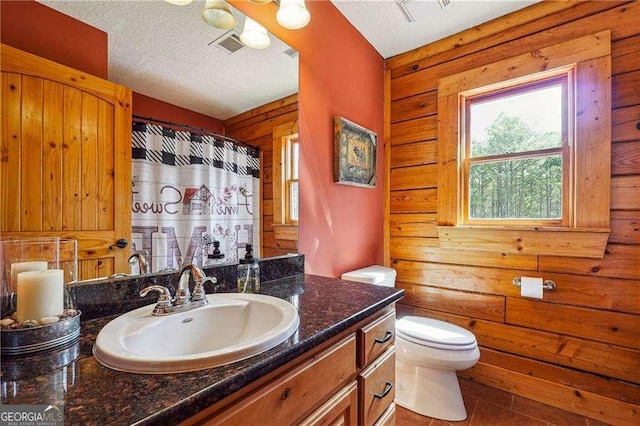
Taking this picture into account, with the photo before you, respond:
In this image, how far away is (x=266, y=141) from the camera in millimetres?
1385

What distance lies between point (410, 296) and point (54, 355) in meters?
2.06

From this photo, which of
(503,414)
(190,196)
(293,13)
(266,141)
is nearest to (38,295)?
(190,196)

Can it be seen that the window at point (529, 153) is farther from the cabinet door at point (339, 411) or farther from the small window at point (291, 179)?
the cabinet door at point (339, 411)

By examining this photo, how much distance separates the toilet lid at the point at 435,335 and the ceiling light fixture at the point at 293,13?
170 centimetres

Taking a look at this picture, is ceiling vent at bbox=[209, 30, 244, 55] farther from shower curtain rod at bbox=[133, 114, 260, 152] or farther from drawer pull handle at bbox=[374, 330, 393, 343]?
drawer pull handle at bbox=[374, 330, 393, 343]

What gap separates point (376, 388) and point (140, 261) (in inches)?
35.5

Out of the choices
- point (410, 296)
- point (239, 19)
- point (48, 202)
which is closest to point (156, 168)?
point (48, 202)

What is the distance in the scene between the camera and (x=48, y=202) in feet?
2.46

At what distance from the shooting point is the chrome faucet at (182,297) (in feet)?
2.60

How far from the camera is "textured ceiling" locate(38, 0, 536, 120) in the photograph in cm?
89

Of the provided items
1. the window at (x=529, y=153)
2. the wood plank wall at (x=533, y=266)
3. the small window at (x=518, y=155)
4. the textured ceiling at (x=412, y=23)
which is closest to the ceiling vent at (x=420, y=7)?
the textured ceiling at (x=412, y=23)

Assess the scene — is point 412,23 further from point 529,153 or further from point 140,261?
point 140,261

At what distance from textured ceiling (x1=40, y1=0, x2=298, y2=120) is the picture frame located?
543 mm

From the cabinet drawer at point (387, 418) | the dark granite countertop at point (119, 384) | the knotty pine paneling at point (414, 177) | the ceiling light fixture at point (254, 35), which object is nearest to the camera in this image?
the dark granite countertop at point (119, 384)
